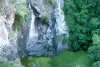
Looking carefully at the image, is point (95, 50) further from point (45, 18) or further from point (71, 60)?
point (45, 18)

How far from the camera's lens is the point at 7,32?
36.3ft

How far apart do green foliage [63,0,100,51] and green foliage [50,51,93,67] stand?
1.64 meters

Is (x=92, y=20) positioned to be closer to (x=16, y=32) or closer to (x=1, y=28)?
(x=16, y=32)

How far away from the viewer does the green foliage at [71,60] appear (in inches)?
599

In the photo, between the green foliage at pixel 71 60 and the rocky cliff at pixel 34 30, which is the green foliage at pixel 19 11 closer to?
the rocky cliff at pixel 34 30

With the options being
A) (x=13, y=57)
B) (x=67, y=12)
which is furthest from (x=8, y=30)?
(x=67, y=12)

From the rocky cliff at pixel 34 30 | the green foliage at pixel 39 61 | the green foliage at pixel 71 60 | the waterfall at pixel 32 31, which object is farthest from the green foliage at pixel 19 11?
the green foliage at pixel 71 60

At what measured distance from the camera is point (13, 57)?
11.1 metres

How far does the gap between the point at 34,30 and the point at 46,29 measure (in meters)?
1.17

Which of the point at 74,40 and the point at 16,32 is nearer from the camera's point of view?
the point at 16,32

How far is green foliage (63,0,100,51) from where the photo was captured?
17980mm

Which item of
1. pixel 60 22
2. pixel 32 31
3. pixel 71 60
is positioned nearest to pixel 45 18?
pixel 32 31

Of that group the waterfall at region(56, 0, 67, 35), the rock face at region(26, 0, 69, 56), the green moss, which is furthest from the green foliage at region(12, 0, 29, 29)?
the waterfall at region(56, 0, 67, 35)

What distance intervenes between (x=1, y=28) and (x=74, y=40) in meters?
8.94
